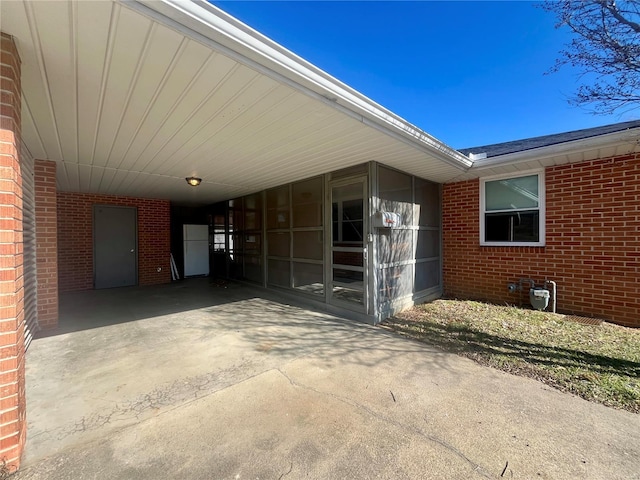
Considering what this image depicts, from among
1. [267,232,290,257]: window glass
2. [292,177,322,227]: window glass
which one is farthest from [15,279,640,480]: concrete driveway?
[267,232,290,257]: window glass

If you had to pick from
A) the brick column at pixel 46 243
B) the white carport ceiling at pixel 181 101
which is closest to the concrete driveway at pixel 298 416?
the brick column at pixel 46 243

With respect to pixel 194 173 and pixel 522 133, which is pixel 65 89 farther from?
pixel 522 133

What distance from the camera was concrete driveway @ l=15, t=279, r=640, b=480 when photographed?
164 centimetres

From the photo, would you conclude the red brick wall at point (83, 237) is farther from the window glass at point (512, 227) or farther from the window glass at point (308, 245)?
the window glass at point (512, 227)

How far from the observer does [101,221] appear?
24.5 ft

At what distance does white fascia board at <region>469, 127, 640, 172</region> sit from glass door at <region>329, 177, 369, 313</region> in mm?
2281

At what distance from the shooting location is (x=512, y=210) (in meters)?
Result: 5.04

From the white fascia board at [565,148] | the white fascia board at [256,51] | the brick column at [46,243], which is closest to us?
the white fascia board at [256,51]

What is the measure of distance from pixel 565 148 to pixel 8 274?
6165 mm

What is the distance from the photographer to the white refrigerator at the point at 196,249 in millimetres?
9719

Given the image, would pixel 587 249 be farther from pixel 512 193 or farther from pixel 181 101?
pixel 181 101

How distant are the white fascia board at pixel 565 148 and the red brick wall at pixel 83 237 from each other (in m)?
8.71

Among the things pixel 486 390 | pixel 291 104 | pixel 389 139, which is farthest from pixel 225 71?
pixel 486 390

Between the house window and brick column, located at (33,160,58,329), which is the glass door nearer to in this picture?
the house window
